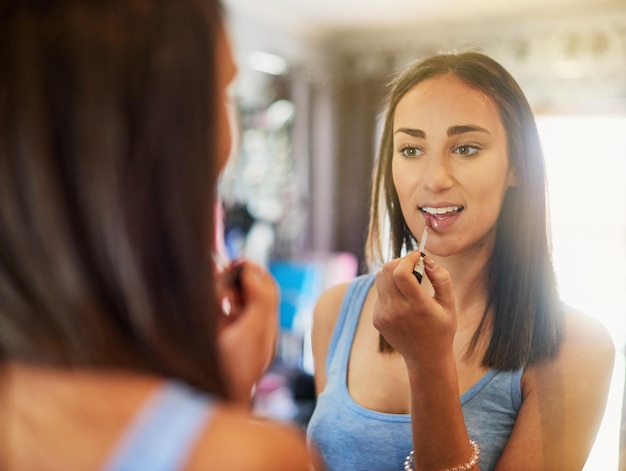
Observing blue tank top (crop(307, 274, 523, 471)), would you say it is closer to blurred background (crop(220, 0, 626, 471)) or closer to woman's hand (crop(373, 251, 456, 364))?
woman's hand (crop(373, 251, 456, 364))

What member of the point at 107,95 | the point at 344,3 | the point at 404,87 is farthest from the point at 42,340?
the point at 344,3

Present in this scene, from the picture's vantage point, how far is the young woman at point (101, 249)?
39 centimetres

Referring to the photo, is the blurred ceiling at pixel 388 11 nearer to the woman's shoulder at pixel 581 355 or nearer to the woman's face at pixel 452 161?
the woman's face at pixel 452 161

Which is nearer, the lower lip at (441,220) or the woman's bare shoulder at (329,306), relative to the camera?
the lower lip at (441,220)

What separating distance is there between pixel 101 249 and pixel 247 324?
0.20 metres

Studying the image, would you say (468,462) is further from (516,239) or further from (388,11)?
(388,11)

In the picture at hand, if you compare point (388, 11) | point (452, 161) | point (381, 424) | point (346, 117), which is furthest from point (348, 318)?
point (346, 117)

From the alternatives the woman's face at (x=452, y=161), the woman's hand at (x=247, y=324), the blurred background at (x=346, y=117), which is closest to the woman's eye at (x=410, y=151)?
the woman's face at (x=452, y=161)

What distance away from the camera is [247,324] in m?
0.58

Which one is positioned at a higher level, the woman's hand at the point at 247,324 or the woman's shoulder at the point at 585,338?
the woman's hand at the point at 247,324

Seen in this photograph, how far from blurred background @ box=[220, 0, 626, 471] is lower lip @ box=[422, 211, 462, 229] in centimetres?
194

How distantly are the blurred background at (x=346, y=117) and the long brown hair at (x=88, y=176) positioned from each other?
91.3 inches

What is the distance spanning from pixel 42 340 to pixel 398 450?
45cm

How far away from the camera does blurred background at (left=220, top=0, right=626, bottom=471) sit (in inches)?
119
